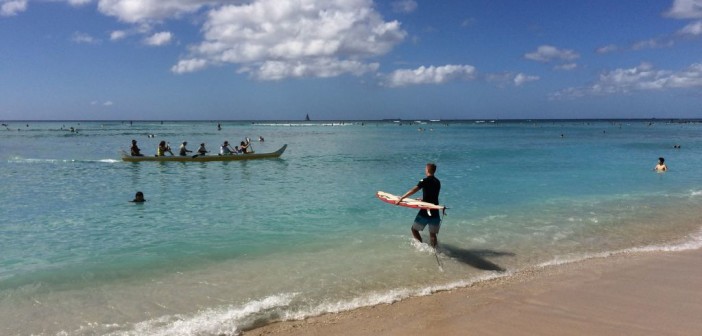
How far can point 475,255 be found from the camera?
10172mm

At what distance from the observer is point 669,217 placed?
46.3ft

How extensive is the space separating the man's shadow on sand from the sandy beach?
746mm

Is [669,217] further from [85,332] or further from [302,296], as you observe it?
[85,332]

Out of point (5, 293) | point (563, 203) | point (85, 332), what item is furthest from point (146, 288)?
point (563, 203)

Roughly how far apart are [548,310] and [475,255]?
321 cm

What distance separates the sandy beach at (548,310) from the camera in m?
6.41

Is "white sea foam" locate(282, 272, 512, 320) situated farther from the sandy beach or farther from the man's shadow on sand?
the man's shadow on sand

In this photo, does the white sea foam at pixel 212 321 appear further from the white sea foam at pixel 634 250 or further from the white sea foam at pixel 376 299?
the white sea foam at pixel 634 250

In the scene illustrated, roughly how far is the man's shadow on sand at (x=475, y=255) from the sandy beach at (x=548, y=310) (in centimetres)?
75

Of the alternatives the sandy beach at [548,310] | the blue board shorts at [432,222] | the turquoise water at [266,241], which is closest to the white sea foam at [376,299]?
the turquoise water at [266,241]

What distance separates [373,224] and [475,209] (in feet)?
13.4

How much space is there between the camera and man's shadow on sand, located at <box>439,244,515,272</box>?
30.9ft

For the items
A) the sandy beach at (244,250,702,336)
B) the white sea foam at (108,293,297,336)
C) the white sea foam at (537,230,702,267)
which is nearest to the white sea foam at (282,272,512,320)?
the sandy beach at (244,250,702,336)

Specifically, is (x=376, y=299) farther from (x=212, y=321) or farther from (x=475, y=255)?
(x=475, y=255)
